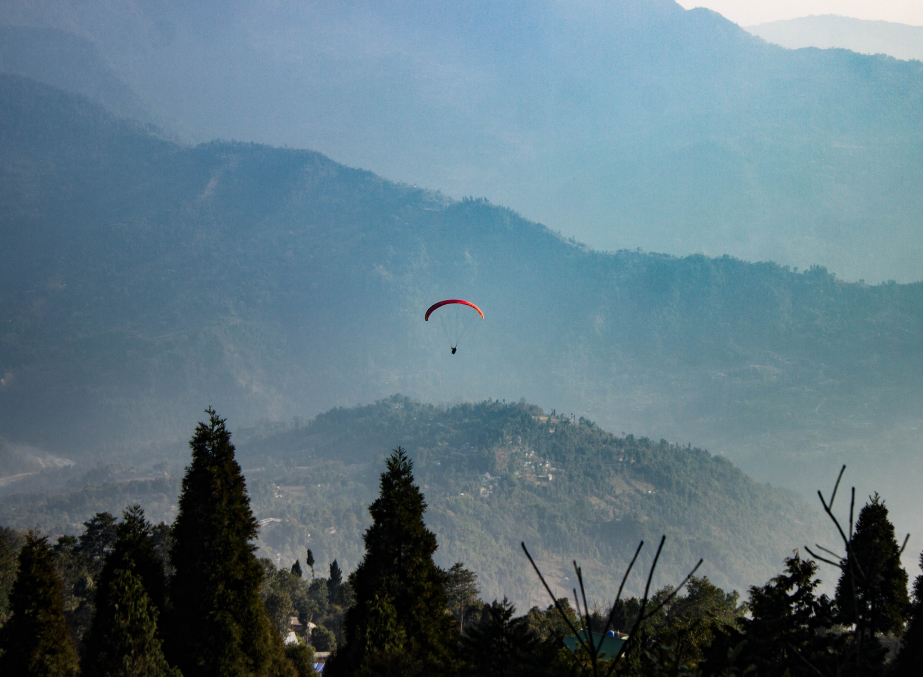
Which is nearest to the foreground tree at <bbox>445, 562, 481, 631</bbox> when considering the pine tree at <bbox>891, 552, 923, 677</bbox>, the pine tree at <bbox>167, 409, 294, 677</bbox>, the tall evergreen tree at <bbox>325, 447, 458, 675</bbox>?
the pine tree at <bbox>167, 409, 294, 677</bbox>

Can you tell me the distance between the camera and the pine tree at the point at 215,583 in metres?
17.7

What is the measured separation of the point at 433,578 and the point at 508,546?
19171 cm

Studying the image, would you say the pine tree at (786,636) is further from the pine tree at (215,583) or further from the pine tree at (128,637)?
the pine tree at (128,637)

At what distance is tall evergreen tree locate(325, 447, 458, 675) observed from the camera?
1644 cm

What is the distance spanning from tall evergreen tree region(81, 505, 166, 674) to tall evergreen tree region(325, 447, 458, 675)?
19.2 ft

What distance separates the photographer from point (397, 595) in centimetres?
1716

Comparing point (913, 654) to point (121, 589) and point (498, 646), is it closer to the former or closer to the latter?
point (498, 646)

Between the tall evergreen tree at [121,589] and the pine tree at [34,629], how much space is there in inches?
30.0

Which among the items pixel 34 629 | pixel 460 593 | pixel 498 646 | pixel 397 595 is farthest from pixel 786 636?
pixel 460 593

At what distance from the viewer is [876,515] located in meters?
23.1

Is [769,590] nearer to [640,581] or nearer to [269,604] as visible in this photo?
[269,604]

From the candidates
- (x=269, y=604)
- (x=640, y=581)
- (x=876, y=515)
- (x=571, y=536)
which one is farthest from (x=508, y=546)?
(x=876, y=515)

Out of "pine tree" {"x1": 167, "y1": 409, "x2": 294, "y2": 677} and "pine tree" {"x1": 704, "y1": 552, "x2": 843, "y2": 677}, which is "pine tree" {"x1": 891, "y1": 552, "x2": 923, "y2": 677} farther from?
"pine tree" {"x1": 167, "y1": 409, "x2": 294, "y2": 677}

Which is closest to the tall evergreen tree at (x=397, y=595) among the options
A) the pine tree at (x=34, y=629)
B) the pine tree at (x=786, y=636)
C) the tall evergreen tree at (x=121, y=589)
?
the tall evergreen tree at (x=121, y=589)
